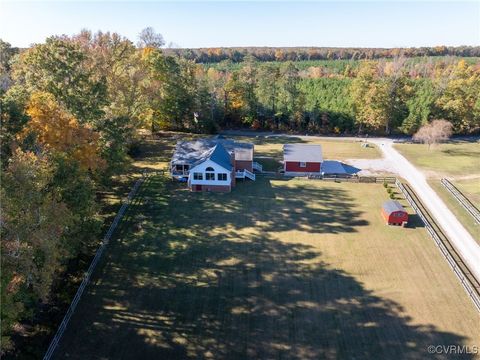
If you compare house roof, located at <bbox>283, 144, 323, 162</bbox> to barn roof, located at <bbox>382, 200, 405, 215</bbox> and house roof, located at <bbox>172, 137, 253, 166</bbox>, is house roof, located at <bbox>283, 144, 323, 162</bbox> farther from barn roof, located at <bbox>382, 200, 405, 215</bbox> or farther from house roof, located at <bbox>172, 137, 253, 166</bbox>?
barn roof, located at <bbox>382, 200, 405, 215</bbox>

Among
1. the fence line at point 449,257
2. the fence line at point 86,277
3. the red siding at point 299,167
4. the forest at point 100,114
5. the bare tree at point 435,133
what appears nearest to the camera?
the forest at point 100,114

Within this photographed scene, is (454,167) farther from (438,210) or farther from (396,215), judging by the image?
(396,215)

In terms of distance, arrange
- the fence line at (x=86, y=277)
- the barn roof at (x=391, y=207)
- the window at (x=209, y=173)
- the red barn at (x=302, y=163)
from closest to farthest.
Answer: the fence line at (x=86, y=277)
the barn roof at (x=391, y=207)
the window at (x=209, y=173)
the red barn at (x=302, y=163)

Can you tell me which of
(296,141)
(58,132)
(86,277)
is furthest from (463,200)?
(58,132)

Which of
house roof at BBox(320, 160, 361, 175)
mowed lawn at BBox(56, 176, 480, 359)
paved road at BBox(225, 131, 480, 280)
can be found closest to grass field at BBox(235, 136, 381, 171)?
house roof at BBox(320, 160, 361, 175)

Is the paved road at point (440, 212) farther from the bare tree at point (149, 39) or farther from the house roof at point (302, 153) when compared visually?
the bare tree at point (149, 39)

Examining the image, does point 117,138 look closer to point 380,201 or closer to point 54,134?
point 54,134

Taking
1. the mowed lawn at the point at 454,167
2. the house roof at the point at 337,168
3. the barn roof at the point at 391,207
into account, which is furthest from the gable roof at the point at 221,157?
the mowed lawn at the point at 454,167
